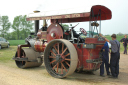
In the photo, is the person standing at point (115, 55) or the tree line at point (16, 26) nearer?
the person standing at point (115, 55)

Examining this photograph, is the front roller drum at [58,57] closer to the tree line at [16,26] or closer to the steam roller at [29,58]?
the steam roller at [29,58]

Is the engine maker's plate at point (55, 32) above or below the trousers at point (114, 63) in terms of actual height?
above

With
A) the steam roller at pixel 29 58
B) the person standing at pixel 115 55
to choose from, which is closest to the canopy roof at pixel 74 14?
the person standing at pixel 115 55

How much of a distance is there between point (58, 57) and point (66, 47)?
1.32ft

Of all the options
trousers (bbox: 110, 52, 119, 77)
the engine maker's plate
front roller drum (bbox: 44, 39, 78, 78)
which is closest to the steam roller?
front roller drum (bbox: 44, 39, 78, 78)

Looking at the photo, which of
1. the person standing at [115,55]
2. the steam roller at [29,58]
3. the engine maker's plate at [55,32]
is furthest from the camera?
the steam roller at [29,58]

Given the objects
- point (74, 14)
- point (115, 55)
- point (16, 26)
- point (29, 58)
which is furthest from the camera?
point (16, 26)

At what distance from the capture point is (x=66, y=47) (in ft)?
15.8

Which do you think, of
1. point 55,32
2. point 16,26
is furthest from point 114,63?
point 16,26

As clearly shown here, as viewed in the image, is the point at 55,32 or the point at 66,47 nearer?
the point at 66,47

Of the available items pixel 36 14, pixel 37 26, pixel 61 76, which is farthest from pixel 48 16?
pixel 61 76

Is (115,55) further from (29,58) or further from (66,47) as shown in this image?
(29,58)

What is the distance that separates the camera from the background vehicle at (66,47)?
180 inches

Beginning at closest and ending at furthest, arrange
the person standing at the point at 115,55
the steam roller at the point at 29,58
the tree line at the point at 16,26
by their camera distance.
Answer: the person standing at the point at 115,55, the steam roller at the point at 29,58, the tree line at the point at 16,26
